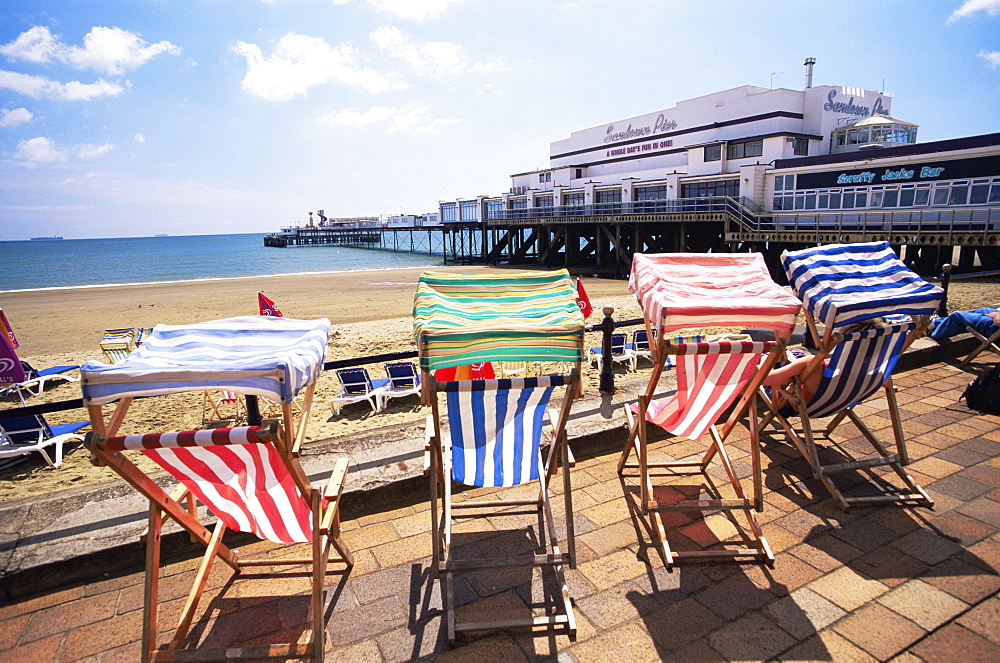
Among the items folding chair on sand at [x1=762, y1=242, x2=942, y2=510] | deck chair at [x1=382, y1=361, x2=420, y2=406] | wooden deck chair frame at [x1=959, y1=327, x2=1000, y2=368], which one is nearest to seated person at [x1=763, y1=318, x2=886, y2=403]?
folding chair on sand at [x1=762, y1=242, x2=942, y2=510]

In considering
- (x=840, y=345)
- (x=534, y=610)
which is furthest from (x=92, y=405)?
(x=840, y=345)

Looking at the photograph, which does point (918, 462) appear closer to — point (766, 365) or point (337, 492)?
point (766, 365)

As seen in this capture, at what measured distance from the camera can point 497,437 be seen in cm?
240

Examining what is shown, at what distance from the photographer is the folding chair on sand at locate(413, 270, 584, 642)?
84.0 inches

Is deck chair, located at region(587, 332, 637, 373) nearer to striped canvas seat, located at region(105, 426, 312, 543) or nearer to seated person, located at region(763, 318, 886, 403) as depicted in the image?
seated person, located at region(763, 318, 886, 403)

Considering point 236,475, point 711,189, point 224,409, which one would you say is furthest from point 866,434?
point 711,189

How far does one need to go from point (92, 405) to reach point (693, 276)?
2.63 metres

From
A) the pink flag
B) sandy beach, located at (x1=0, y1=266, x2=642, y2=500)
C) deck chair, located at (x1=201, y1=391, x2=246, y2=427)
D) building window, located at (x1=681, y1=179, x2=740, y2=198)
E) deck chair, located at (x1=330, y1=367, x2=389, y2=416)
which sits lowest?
sandy beach, located at (x1=0, y1=266, x2=642, y2=500)

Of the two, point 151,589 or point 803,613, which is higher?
point 151,589

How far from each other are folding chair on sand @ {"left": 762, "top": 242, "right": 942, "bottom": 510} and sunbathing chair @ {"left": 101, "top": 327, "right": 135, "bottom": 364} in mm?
9041

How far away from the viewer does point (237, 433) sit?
1.78m

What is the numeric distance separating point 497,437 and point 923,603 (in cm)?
176

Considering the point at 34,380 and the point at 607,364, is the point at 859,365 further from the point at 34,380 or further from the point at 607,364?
the point at 34,380

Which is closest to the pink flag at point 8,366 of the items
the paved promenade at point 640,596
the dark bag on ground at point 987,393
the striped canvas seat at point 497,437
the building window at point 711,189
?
the paved promenade at point 640,596
